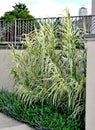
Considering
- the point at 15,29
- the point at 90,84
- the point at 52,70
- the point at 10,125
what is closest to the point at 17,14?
the point at 15,29

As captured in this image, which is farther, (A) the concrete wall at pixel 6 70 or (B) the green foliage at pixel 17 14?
(B) the green foliage at pixel 17 14

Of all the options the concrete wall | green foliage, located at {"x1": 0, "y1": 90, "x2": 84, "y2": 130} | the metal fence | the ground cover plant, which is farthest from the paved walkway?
the metal fence

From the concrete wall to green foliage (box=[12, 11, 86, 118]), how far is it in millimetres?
1036

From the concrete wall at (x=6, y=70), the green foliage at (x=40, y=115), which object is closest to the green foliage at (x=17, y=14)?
the concrete wall at (x=6, y=70)

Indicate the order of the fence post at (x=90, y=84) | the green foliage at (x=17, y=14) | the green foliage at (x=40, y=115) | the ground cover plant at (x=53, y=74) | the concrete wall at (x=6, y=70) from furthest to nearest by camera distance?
the green foliage at (x=17, y=14)
the concrete wall at (x=6, y=70)
the ground cover plant at (x=53, y=74)
the green foliage at (x=40, y=115)
the fence post at (x=90, y=84)

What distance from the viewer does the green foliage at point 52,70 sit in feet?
22.3

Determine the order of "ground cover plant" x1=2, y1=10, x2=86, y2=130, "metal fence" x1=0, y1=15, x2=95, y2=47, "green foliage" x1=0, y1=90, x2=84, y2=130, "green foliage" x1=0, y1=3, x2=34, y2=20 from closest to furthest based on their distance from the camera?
"green foliage" x1=0, y1=90, x2=84, y2=130 → "ground cover plant" x1=2, y1=10, x2=86, y2=130 → "metal fence" x1=0, y1=15, x2=95, y2=47 → "green foliage" x1=0, y1=3, x2=34, y2=20

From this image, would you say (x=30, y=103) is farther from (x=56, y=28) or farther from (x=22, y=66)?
(x=56, y=28)

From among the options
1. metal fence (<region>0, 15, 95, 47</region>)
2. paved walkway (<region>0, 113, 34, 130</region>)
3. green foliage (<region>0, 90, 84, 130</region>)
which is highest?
metal fence (<region>0, 15, 95, 47</region>)

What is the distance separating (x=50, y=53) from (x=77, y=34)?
0.70 metres

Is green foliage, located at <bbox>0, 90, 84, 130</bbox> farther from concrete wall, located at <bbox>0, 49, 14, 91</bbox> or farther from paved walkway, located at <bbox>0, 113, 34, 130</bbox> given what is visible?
concrete wall, located at <bbox>0, 49, 14, 91</bbox>

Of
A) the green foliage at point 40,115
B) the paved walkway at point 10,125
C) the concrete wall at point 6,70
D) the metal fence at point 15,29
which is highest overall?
the metal fence at point 15,29

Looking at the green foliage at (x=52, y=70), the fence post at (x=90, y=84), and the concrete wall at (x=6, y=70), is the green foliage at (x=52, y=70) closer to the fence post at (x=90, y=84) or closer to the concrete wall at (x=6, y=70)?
the fence post at (x=90, y=84)

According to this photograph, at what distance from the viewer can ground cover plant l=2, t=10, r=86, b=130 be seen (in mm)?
6754
